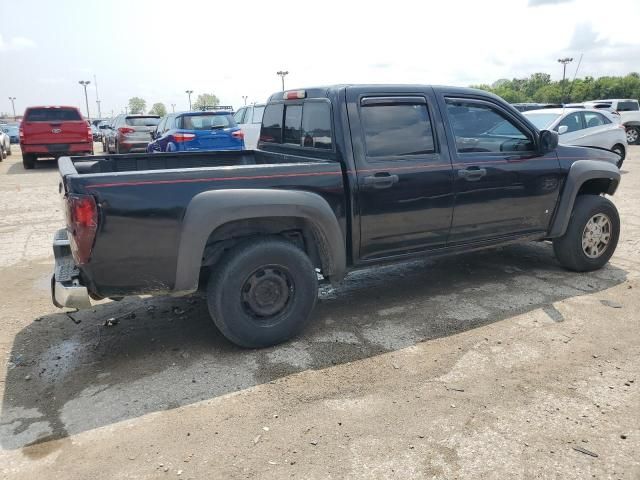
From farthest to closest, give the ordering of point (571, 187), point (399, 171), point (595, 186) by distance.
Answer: point (595, 186) < point (571, 187) < point (399, 171)

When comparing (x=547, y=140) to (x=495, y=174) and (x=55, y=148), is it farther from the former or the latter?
(x=55, y=148)

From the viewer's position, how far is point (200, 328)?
4.29 meters

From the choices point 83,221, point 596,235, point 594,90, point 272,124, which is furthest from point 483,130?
point 594,90

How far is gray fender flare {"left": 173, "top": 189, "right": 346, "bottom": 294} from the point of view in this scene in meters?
3.42

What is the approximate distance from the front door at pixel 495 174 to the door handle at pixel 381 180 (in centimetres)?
65

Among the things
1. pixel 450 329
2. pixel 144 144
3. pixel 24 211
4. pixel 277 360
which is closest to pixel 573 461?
pixel 450 329

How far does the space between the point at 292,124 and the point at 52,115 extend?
44.3ft

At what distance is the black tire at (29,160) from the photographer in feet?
51.6

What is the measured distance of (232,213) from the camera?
3514mm

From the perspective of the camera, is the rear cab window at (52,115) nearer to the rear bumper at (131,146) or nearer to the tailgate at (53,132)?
the tailgate at (53,132)

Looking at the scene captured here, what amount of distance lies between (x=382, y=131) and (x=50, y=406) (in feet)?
9.81

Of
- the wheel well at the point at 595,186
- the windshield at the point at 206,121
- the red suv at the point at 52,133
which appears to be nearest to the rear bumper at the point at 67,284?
the wheel well at the point at 595,186

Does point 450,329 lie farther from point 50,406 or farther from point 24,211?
point 24,211

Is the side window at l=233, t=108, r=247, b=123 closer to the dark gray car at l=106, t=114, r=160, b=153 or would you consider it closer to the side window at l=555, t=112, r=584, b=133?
the dark gray car at l=106, t=114, r=160, b=153
